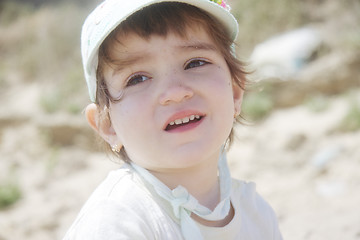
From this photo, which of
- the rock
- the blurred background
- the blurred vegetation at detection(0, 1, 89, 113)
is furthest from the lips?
the blurred vegetation at detection(0, 1, 89, 113)

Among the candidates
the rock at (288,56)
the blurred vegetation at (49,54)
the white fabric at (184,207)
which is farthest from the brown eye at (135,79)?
the blurred vegetation at (49,54)

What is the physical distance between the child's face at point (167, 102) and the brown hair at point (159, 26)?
24 mm

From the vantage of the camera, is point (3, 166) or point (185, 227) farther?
point (3, 166)

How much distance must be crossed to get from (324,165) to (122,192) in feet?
10.1

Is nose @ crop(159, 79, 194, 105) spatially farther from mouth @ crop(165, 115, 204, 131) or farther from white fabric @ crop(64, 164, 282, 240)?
white fabric @ crop(64, 164, 282, 240)

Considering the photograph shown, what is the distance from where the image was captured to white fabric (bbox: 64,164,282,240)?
1.23 meters

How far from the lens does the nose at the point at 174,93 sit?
132 centimetres

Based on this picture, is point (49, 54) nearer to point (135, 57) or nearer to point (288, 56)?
point (288, 56)

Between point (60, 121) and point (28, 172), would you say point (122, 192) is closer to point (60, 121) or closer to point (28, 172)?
point (28, 172)

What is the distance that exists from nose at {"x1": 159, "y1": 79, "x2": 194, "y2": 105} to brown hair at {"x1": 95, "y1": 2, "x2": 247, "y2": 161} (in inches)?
7.3

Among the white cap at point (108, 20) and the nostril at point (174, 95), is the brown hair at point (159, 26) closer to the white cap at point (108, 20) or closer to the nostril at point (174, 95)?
the white cap at point (108, 20)

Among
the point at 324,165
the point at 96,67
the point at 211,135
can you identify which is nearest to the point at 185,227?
the point at 211,135

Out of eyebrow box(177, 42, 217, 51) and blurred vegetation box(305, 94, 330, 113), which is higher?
eyebrow box(177, 42, 217, 51)

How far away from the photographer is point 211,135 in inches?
54.7
